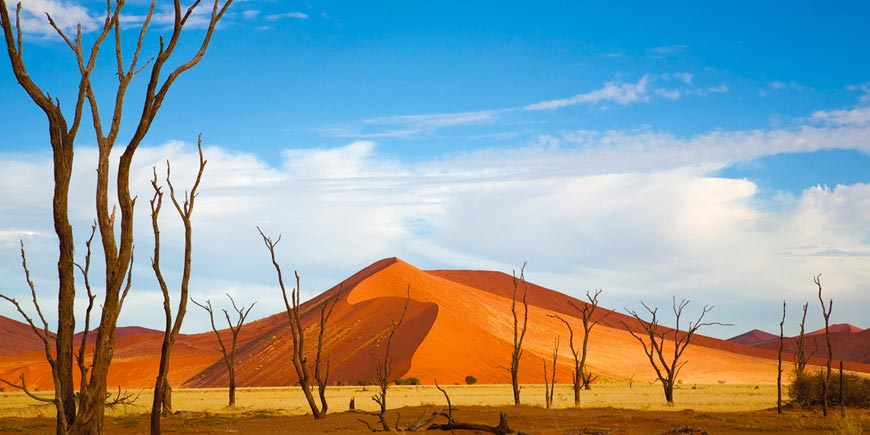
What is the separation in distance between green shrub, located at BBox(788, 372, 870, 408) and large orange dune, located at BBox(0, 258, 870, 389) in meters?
37.1

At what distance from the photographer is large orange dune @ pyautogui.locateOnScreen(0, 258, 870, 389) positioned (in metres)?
73.6

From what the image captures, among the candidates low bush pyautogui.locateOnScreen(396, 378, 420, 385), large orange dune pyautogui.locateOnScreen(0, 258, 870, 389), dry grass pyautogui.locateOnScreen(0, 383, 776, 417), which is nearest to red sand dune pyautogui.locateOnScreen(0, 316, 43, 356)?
large orange dune pyautogui.locateOnScreen(0, 258, 870, 389)

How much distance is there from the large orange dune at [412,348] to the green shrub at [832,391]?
37.1m

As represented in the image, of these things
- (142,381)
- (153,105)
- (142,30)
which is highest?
(142,30)

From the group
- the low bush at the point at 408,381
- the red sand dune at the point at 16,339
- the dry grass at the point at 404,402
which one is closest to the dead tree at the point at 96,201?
the dry grass at the point at 404,402

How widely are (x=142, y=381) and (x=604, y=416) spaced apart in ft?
238

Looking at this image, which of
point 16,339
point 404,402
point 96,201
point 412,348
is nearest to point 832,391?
point 404,402

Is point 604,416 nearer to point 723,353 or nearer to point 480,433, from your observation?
point 480,433

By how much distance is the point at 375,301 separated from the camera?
92.8 m

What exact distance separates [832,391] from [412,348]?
4603 cm

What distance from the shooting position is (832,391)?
30.9m

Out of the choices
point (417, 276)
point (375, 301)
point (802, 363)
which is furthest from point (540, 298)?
point (802, 363)

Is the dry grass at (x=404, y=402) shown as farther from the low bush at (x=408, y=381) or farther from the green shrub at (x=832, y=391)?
the low bush at (x=408, y=381)

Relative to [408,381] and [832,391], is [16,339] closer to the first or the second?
[408,381]
